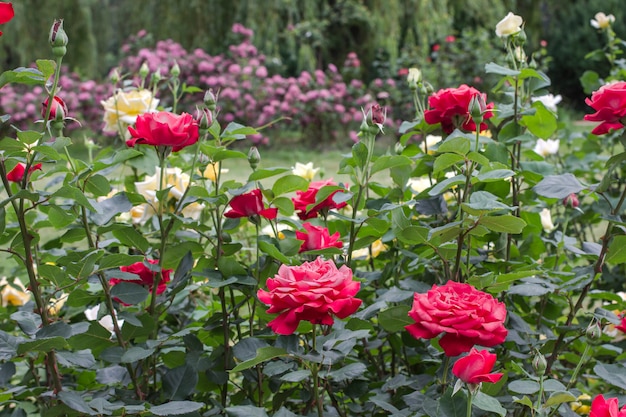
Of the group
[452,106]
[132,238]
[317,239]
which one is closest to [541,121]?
[452,106]

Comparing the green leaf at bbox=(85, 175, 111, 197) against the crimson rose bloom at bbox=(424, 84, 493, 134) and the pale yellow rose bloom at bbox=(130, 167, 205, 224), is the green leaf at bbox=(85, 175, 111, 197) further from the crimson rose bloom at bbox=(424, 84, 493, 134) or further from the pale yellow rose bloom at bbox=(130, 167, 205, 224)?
the crimson rose bloom at bbox=(424, 84, 493, 134)

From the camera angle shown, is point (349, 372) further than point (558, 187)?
No

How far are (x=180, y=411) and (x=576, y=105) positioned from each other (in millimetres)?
9417

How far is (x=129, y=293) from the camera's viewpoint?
3.30 feet

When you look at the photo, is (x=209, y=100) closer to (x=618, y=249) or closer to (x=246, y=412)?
(x=246, y=412)

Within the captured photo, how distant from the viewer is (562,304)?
1.42m

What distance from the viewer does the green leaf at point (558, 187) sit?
3.20 feet

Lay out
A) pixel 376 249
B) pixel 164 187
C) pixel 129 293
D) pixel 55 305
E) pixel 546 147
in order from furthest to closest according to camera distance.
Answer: pixel 546 147 < pixel 376 249 < pixel 55 305 < pixel 164 187 < pixel 129 293

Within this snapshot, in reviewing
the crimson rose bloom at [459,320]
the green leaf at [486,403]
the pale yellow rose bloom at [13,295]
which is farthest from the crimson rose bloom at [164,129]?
the pale yellow rose bloom at [13,295]

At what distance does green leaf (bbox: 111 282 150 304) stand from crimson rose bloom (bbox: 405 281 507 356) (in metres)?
0.40

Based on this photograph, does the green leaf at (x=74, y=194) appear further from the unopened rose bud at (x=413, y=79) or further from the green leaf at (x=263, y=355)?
the unopened rose bud at (x=413, y=79)

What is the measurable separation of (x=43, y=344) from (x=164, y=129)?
0.28 m

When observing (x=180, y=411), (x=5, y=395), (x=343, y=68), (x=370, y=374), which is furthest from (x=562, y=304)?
(x=343, y=68)

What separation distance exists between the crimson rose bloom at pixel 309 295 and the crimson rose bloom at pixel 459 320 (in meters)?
0.07
